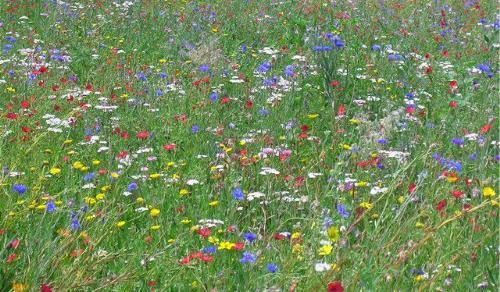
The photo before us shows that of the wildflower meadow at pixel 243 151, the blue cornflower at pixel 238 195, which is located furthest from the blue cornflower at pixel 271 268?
the blue cornflower at pixel 238 195

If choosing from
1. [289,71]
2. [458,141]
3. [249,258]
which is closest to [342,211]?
[249,258]

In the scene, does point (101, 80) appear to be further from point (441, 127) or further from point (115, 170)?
point (441, 127)

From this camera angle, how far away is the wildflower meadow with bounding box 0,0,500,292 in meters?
2.48

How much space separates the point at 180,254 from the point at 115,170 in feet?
3.61

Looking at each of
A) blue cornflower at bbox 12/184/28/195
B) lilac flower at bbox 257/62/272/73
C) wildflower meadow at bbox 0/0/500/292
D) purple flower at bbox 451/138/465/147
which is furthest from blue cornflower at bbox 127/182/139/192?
lilac flower at bbox 257/62/272/73

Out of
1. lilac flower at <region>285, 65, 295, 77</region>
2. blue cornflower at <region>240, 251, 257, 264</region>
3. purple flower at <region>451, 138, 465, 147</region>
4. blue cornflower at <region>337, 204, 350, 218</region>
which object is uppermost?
blue cornflower at <region>240, 251, 257, 264</region>

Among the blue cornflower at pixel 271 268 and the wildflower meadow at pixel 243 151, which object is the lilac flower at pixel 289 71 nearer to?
the wildflower meadow at pixel 243 151

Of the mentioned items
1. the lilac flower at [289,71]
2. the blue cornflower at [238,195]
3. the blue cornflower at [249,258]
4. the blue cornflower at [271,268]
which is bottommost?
the lilac flower at [289,71]

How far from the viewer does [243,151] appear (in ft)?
12.6

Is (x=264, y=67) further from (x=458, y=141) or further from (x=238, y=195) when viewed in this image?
(x=238, y=195)

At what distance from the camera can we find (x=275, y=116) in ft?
15.3

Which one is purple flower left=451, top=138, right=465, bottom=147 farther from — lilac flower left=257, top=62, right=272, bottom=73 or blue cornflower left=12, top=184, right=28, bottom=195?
blue cornflower left=12, top=184, right=28, bottom=195

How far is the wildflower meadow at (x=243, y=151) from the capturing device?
97.6 inches

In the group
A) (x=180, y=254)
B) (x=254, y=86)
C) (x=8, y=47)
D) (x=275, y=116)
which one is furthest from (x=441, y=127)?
(x=8, y=47)
